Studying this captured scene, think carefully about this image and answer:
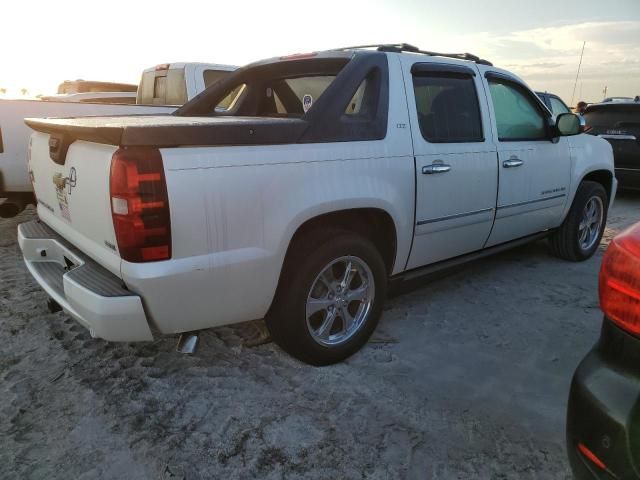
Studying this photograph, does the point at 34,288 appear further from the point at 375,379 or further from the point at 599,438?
the point at 599,438

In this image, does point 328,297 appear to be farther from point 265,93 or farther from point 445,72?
point 265,93

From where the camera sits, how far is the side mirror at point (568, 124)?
4234 mm

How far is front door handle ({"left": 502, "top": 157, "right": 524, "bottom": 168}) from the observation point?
12.5 ft

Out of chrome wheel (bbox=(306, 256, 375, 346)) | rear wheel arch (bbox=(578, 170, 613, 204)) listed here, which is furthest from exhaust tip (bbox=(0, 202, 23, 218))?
rear wheel arch (bbox=(578, 170, 613, 204))

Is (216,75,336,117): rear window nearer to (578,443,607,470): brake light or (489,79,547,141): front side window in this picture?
(489,79,547,141): front side window

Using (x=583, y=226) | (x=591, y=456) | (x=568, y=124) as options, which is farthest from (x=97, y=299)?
(x=583, y=226)

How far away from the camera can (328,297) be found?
9.79 feet

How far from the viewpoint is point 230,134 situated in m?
2.33

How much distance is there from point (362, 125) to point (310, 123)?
38 centimetres

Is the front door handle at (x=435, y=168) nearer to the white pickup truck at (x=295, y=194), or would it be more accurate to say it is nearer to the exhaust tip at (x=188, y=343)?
the white pickup truck at (x=295, y=194)

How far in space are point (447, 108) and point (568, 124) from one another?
140 centimetres

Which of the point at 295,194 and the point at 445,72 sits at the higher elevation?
the point at 445,72

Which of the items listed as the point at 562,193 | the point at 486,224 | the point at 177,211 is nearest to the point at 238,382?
the point at 177,211

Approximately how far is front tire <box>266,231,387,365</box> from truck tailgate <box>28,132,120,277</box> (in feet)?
2.96
